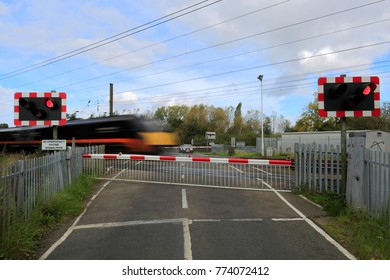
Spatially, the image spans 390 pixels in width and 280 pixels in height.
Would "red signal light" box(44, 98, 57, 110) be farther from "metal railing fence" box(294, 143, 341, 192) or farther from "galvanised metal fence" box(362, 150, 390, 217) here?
"galvanised metal fence" box(362, 150, 390, 217)

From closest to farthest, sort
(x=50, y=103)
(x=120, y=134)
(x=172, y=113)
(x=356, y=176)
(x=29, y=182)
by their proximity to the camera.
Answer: (x=29, y=182), (x=356, y=176), (x=50, y=103), (x=120, y=134), (x=172, y=113)

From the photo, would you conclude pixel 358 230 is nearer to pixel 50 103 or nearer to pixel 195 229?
pixel 195 229

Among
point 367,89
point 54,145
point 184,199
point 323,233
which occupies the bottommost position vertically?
point 323,233

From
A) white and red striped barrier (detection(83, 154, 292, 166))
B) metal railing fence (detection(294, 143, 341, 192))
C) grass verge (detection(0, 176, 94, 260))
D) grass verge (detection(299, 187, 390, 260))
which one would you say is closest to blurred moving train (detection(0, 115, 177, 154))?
white and red striped barrier (detection(83, 154, 292, 166))

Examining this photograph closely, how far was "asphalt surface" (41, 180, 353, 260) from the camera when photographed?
4781mm

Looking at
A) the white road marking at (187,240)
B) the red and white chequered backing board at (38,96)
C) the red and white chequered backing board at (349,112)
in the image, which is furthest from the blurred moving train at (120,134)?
the white road marking at (187,240)

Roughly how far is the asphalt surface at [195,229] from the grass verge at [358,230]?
0.27 m

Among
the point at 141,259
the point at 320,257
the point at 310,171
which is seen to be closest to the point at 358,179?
the point at 310,171

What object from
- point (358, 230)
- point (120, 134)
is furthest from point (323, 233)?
point (120, 134)

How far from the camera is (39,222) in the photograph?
6.27m

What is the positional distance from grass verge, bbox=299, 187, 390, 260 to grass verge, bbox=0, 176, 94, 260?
5.09 m

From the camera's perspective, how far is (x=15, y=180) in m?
5.91

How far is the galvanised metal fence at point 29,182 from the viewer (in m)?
5.36

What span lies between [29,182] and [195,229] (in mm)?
3638
